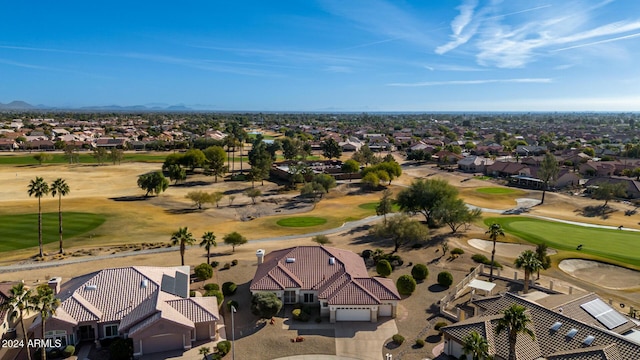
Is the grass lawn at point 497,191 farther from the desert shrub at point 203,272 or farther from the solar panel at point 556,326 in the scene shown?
the desert shrub at point 203,272

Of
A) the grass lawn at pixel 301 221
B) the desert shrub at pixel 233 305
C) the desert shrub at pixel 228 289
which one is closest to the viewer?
the desert shrub at pixel 233 305

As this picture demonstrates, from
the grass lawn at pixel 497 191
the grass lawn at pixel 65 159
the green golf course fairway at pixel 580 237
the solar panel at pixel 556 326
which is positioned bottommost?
the green golf course fairway at pixel 580 237

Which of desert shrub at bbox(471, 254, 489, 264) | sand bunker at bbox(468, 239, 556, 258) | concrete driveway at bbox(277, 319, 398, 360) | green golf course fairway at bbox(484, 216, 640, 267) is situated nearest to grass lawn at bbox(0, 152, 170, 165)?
sand bunker at bbox(468, 239, 556, 258)

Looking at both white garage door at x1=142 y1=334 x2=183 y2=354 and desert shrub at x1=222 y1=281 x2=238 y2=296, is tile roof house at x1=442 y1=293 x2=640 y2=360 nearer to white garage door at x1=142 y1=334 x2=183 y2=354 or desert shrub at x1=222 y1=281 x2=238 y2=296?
white garage door at x1=142 y1=334 x2=183 y2=354

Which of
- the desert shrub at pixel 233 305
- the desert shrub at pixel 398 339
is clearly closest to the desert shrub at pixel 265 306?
the desert shrub at pixel 233 305

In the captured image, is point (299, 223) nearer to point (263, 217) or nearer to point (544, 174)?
point (263, 217)

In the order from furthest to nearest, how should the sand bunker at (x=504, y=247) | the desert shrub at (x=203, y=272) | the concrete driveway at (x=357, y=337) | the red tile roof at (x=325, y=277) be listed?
the sand bunker at (x=504, y=247), the desert shrub at (x=203, y=272), the red tile roof at (x=325, y=277), the concrete driveway at (x=357, y=337)
